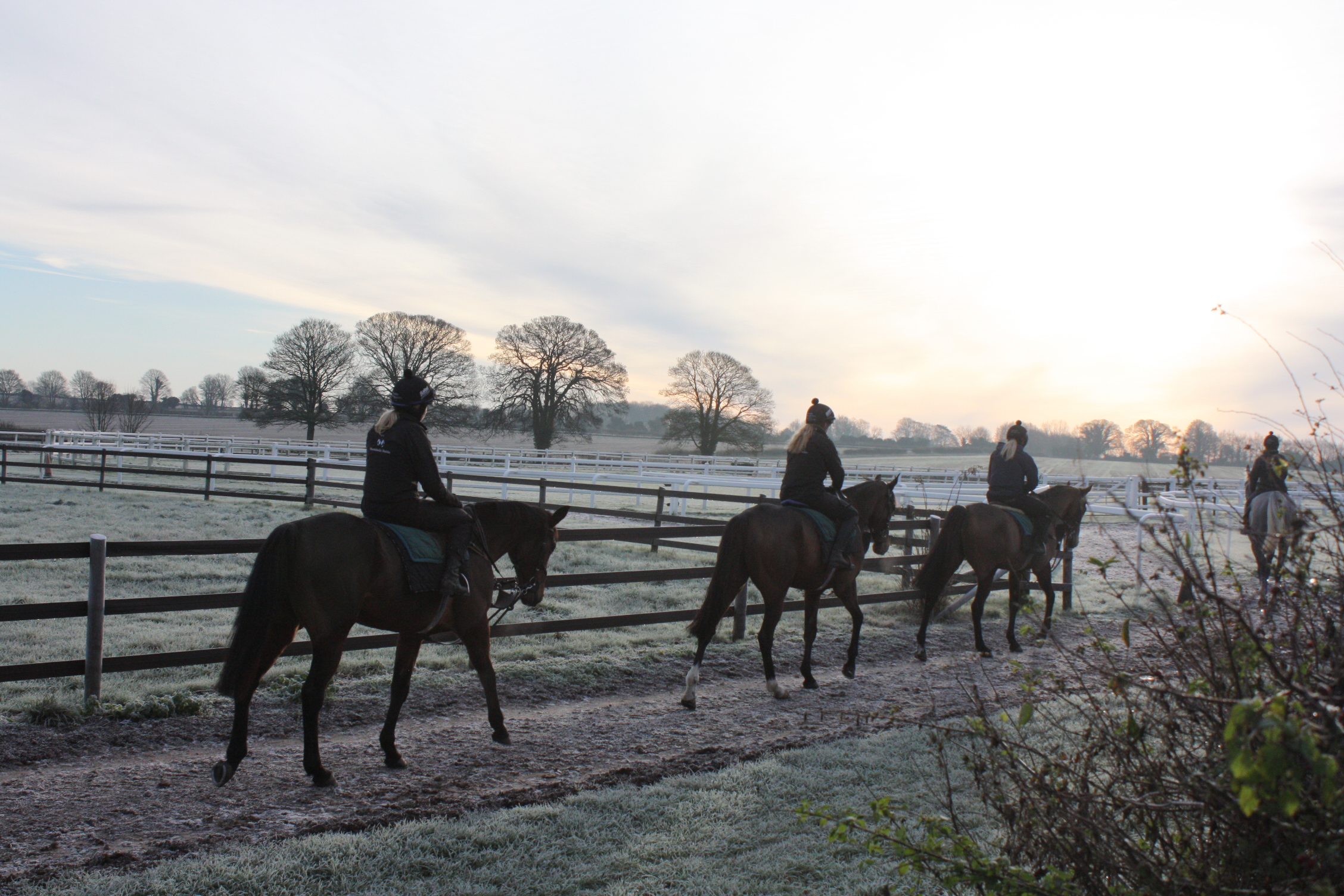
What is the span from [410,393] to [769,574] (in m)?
3.38

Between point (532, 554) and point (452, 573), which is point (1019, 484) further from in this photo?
point (452, 573)

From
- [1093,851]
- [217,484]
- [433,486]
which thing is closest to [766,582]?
[433,486]

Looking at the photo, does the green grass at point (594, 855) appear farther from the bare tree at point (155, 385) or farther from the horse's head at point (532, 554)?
the bare tree at point (155, 385)

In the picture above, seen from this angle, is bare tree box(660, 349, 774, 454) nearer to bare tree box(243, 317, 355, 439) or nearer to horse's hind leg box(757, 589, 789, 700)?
bare tree box(243, 317, 355, 439)

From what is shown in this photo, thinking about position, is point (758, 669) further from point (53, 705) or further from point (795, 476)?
point (53, 705)

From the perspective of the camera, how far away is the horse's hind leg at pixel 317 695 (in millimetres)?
4504

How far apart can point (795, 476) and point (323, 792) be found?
450 cm

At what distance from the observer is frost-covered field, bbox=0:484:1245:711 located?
22.1 ft

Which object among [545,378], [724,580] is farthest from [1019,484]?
[545,378]

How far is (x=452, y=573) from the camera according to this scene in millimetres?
5070

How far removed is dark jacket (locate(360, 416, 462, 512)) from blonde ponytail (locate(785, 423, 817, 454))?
3.38 m

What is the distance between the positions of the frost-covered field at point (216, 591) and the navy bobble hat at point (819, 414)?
2633mm

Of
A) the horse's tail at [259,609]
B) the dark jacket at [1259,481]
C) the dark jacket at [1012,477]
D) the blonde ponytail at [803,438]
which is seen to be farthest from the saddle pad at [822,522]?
the dark jacket at [1259,481]

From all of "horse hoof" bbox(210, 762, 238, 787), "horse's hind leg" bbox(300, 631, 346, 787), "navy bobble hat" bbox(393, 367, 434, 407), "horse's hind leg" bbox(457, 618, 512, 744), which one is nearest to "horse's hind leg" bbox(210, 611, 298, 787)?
"horse hoof" bbox(210, 762, 238, 787)
